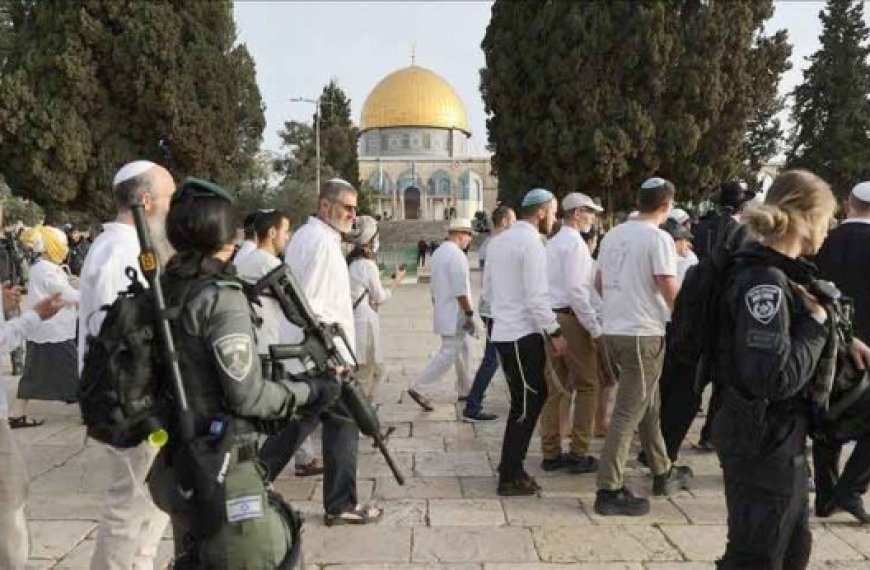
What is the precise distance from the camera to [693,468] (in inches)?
227

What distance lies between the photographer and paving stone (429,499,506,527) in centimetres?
467

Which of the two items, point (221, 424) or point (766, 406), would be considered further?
point (766, 406)

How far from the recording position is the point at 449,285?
774 cm

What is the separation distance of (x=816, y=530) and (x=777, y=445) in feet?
7.46

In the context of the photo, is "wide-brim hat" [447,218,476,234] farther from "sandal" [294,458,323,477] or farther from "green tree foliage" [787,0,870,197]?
"green tree foliage" [787,0,870,197]

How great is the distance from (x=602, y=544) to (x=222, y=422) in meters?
2.72

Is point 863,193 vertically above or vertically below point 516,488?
above

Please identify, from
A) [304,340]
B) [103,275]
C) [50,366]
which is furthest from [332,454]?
[50,366]

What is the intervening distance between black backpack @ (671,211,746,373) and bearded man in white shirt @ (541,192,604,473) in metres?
2.80

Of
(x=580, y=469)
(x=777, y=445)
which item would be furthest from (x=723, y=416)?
(x=580, y=469)

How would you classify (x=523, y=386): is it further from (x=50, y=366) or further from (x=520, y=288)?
(x=50, y=366)

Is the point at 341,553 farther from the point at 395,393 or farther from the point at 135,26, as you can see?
the point at 135,26

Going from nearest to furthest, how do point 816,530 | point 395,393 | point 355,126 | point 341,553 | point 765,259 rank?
point 765,259
point 341,553
point 816,530
point 395,393
point 355,126

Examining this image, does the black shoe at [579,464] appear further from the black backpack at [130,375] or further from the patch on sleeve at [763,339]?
the black backpack at [130,375]
